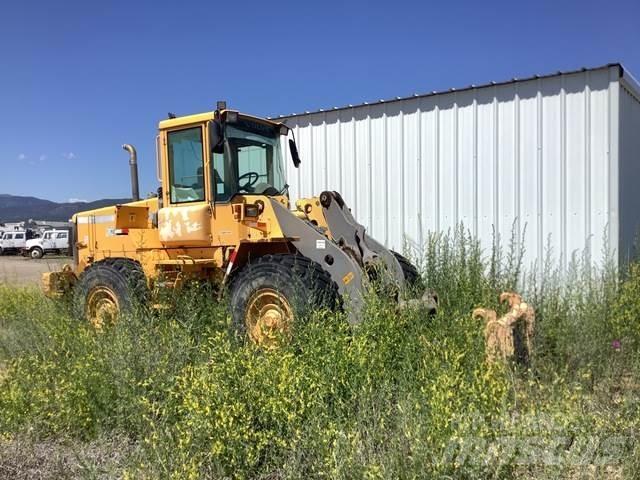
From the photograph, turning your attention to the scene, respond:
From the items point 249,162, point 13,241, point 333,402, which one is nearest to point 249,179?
point 249,162

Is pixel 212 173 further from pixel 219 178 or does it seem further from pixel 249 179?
pixel 249 179

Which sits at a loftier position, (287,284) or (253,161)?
(253,161)

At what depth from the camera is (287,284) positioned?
5051 mm

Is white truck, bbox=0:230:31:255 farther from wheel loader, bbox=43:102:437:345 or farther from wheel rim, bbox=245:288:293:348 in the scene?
wheel rim, bbox=245:288:293:348

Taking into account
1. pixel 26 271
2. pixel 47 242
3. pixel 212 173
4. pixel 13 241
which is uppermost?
pixel 212 173

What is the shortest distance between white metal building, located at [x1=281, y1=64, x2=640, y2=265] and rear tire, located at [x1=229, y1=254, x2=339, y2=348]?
11.3 ft

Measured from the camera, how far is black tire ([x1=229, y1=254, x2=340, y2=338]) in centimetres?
493

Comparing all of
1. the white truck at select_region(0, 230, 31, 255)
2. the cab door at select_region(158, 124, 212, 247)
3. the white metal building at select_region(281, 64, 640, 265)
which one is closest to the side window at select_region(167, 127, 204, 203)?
the cab door at select_region(158, 124, 212, 247)

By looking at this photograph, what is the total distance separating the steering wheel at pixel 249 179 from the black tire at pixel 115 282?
66.2 inches

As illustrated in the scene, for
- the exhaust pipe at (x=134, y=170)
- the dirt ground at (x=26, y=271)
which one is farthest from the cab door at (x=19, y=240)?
the exhaust pipe at (x=134, y=170)

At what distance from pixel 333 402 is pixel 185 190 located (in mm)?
3706

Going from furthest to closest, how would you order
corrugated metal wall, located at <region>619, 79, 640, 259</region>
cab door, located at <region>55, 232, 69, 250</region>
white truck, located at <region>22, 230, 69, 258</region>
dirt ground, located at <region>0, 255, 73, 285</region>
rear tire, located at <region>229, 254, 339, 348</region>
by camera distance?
white truck, located at <region>22, 230, 69, 258</region>
cab door, located at <region>55, 232, 69, 250</region>
dirt ground, located at <region>0, 255, 73, 285</region>
corrugated metal wall, located at <region>619, 79, 640, 259</region>
rear tire, located at <region>229, 254, 339, 348</region>

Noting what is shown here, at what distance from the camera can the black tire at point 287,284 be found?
194 inches

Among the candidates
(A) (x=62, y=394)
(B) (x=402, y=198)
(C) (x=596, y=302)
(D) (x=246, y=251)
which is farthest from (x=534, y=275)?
(A) (x=62, y=394)
